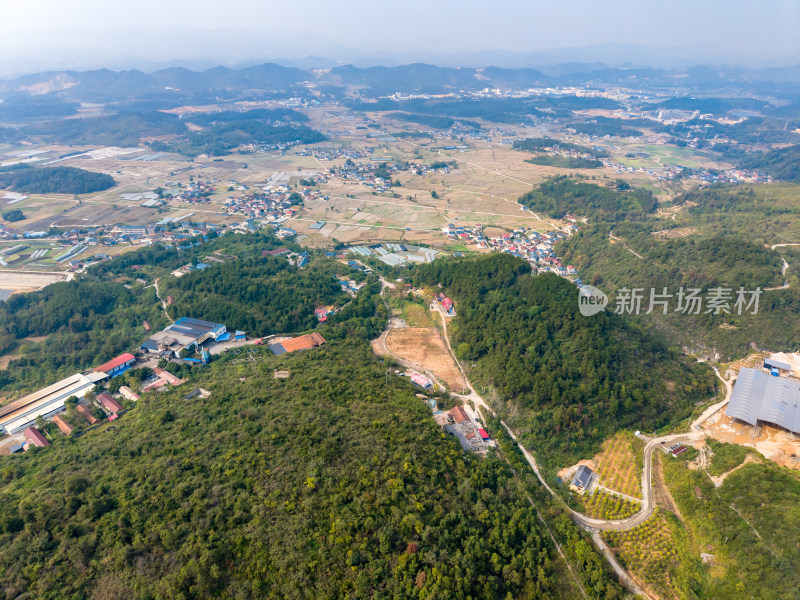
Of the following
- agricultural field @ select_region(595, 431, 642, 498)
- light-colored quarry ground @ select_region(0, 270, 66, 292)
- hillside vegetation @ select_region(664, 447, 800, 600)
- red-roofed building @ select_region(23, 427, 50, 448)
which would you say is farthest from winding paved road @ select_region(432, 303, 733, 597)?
light-colored quarry ground @ select_region(0, 270, 66, 292)

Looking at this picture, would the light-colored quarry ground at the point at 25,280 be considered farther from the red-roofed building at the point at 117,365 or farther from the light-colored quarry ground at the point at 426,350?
the light-colored quarry ground at the point at 426,350

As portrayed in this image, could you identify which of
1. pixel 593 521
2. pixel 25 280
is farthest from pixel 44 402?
pixel 593 521

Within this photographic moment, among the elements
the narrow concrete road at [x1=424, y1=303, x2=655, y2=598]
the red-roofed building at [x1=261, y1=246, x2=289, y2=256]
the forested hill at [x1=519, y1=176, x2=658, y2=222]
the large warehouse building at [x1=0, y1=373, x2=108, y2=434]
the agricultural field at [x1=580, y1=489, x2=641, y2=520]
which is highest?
the forested hill at [x1=519, y1=176, x2=658, y2=222]

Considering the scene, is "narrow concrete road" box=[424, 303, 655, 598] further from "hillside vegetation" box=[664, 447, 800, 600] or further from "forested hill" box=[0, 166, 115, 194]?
"forested hill" box=[0, 166, 115, 194]

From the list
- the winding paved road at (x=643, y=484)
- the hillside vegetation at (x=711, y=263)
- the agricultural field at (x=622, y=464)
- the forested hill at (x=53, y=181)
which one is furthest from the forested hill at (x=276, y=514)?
the forested hill at (x=53, y=181)

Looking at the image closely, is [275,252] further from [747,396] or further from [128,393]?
[747,396]

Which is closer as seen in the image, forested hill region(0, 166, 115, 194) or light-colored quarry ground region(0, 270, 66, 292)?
light-colored quarry ground region(0, 270, 66, 292)
